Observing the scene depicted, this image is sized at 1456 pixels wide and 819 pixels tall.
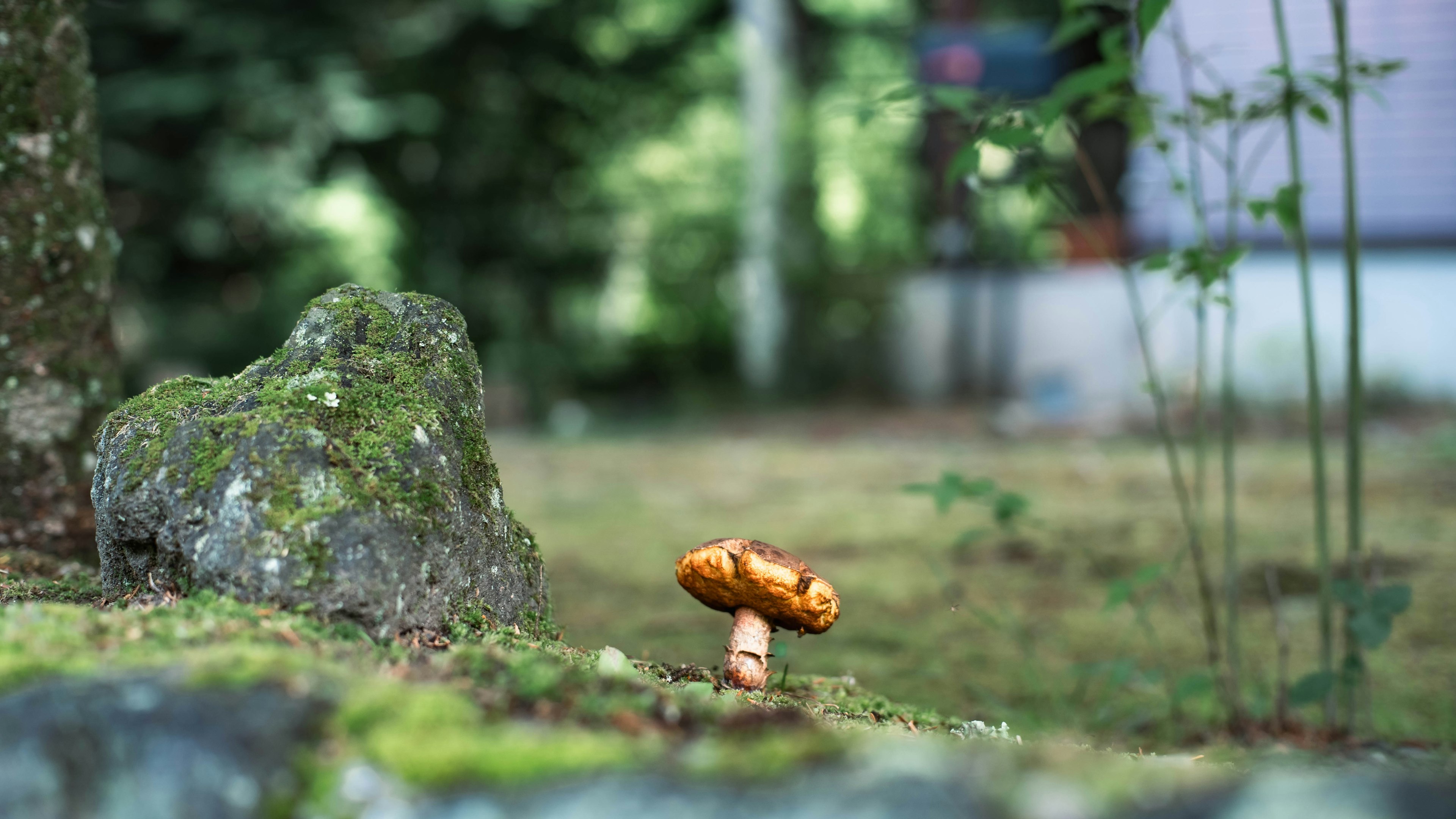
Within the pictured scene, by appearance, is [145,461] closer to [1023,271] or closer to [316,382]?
[316,382]

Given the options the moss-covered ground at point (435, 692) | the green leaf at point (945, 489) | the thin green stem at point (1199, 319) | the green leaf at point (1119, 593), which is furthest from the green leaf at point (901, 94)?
the moss-covered ground at point (435, 692)

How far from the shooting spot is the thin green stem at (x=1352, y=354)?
7.30ft

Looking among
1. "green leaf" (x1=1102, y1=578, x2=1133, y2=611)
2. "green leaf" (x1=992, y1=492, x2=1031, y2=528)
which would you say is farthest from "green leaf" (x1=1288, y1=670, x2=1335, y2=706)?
"green leaf" (x1=992, y1=492, x2=1031, y2=528)

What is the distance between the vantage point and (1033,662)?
302 centimetres

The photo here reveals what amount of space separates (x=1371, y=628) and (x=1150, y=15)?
49.2 inches

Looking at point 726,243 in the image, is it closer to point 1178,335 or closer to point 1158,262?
→ point 1178,335

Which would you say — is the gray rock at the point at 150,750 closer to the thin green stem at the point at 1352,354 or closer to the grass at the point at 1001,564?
the grass at the point at 1001,564

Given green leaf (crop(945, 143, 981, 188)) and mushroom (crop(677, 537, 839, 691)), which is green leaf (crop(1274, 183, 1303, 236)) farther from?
mushroom (crop(677, 537, 839, 691))

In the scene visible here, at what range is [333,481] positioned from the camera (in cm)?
150

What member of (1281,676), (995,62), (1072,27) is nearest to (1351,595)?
(1281,676)

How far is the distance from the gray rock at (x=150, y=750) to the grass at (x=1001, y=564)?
1.37 m

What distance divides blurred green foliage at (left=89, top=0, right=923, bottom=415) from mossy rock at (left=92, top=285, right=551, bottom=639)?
774 cm

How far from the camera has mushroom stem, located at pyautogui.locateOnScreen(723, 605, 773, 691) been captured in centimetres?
177

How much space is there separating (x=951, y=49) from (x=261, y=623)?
29.9 feet
